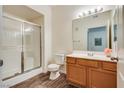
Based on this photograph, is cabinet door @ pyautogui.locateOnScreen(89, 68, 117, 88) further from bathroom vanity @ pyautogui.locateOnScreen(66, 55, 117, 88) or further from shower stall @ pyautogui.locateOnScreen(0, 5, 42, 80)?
shower stall @ pyautogui.locateOnScreen(0, 5, 42, 80)

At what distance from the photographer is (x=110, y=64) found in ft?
5.96

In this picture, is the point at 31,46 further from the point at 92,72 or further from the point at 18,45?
the point at 92,72

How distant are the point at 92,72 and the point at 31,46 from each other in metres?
2.44

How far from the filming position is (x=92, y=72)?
2.06m

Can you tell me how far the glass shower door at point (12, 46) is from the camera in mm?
2849

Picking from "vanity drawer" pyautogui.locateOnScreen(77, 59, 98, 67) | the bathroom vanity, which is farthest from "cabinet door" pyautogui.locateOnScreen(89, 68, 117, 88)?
"vanity drawer" pyautogui.locateOnScreen(77, 59, 98, 67)

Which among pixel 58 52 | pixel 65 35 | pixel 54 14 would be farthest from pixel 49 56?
pixel 54 14

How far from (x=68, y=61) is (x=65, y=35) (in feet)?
3.74

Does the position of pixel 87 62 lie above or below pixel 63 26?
below

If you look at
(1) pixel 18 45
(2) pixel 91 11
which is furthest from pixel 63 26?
(1) pixel 18 45

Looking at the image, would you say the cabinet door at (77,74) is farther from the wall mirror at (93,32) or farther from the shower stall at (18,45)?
the shower stall at (18,45)

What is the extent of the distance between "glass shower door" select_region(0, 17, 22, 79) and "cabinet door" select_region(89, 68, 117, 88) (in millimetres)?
2114

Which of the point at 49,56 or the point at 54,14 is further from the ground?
the point at 54,14
